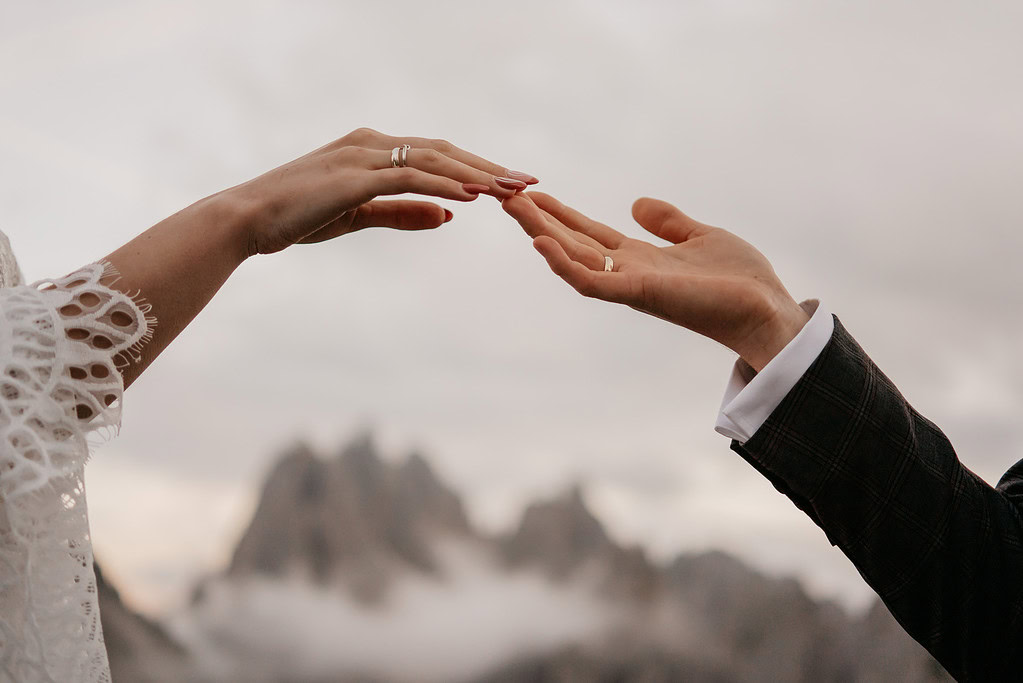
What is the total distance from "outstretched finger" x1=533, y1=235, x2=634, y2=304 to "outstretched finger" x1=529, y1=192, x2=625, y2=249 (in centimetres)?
20

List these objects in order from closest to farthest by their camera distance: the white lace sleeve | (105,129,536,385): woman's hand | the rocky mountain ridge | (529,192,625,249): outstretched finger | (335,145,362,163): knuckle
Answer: the white lace sleeve
(105,129,536,385): woman's hand
(335,145,362,163): knuckle
(529,192,625,249): outstretched finger
the rocky mountain ridge

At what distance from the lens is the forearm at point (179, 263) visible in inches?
32.1

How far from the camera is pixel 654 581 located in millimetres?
2451

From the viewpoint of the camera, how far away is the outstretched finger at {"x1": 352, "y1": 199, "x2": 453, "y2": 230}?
1.08 metres

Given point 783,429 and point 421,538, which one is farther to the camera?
point 421,538

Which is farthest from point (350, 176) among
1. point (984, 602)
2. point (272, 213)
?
point (984, 602)

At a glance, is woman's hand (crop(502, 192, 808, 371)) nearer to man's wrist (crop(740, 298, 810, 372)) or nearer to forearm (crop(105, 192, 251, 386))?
man's wrist (crop(740, 298, 810, 372))

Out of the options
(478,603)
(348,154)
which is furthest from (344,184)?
(478,603)

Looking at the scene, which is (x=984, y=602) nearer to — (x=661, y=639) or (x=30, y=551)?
(x=30, y=551)

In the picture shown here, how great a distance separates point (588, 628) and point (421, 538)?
23.0 inches

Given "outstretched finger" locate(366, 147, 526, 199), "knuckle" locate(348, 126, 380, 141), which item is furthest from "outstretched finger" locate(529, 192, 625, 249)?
Answer: "knuckle" locate(348, 126, 380, 141)

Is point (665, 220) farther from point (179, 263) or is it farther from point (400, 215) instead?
point (179, 263)

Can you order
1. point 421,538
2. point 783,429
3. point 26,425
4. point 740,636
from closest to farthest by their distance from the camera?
point 26,425
point 783,429
point 740,636
point 421,538

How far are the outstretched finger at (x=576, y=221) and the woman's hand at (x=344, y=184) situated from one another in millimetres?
83
